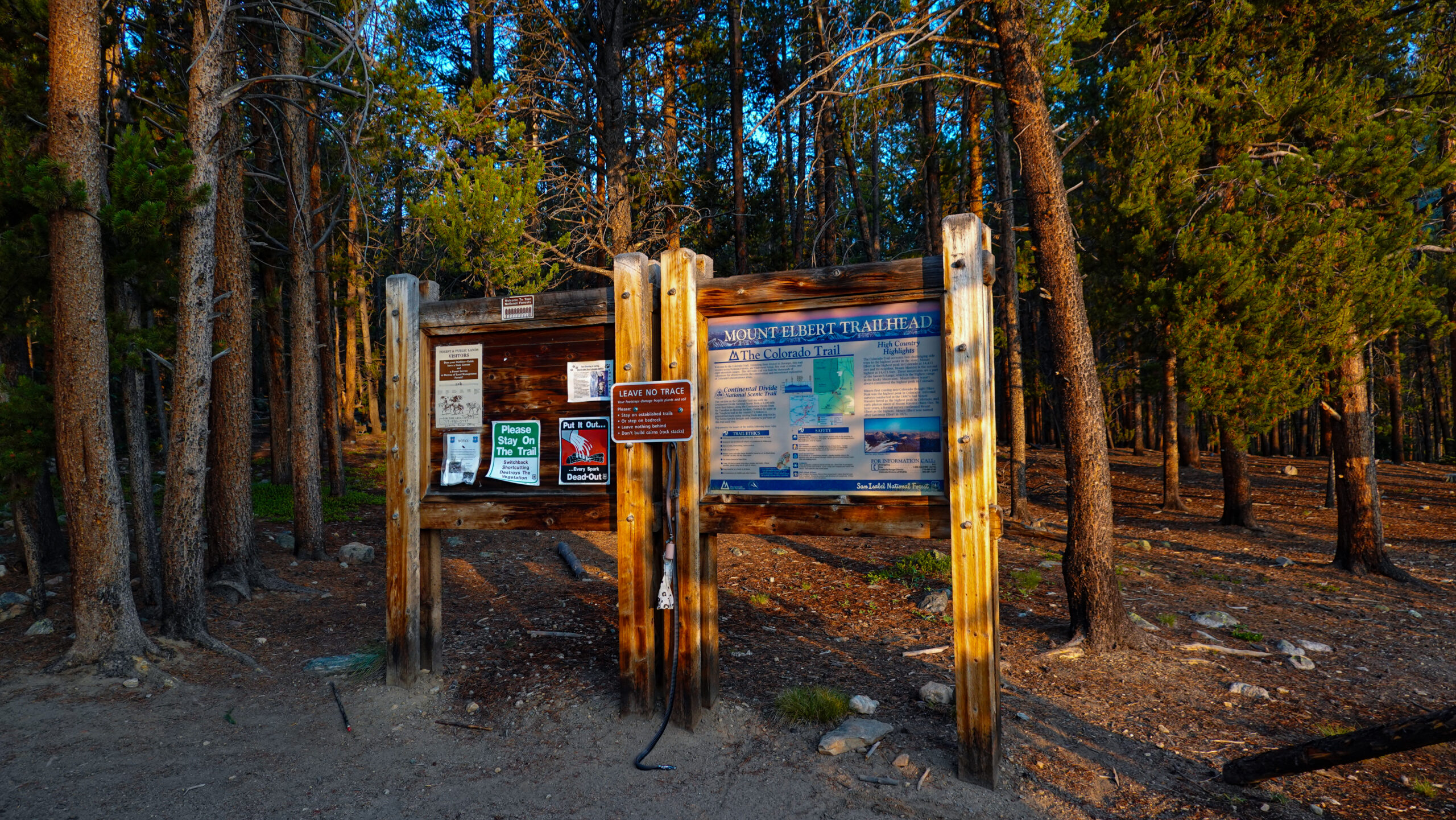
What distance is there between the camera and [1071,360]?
629 cm

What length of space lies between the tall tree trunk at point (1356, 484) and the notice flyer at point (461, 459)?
995 cm

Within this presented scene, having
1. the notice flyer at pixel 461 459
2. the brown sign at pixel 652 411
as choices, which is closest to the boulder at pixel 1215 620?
the brown sign at pixel 652 411

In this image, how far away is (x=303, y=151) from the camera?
1026 centimetres

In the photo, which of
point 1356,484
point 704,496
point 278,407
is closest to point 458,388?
point 704,496

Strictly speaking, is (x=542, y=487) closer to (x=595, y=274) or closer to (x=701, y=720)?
(x=701, y=720)

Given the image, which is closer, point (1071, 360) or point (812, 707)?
point (812, 707)

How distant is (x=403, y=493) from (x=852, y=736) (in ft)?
10.4

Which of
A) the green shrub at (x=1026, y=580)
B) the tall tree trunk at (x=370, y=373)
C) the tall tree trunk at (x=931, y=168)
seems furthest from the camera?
the tall tree trunk at (x=370, y=373)

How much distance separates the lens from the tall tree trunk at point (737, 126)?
517 inches

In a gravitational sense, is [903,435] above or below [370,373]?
below

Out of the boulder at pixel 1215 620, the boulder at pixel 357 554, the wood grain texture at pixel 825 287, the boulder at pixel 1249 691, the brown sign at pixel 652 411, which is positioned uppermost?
the wood grain texture at pixel 825 287

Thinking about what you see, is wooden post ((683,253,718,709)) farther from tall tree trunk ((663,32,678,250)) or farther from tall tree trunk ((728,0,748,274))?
tall tree trunk ((728,0,748,274))

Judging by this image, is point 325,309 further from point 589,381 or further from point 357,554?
point 589,381

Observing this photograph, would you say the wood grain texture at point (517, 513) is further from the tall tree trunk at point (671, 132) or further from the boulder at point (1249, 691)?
the tall tree trunk at point (671, 132)
